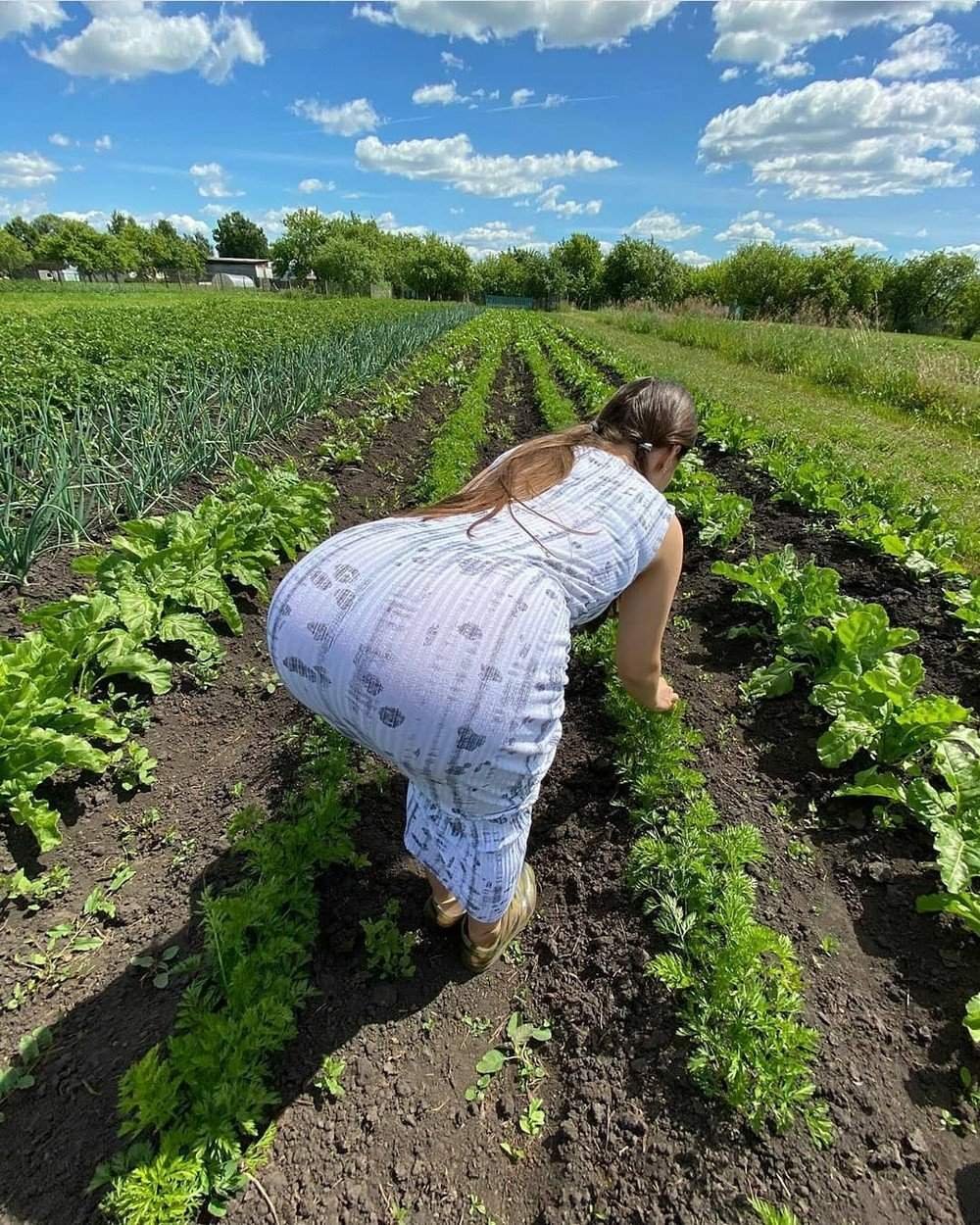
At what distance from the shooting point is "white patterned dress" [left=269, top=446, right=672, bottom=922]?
1.38 meters

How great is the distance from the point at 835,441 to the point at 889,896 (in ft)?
26.9

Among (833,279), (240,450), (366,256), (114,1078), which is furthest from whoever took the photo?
(366,256)

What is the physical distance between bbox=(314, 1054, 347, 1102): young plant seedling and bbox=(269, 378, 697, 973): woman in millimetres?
647

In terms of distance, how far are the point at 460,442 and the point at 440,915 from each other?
640 cm

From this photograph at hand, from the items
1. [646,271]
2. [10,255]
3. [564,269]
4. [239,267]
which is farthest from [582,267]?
[10,255]

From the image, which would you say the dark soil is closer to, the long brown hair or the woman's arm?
the woman's arm

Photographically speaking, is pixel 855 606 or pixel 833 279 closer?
pixel 855 606

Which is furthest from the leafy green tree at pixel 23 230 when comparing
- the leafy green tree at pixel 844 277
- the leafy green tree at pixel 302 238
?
the leafy green tree at pixel 844 277

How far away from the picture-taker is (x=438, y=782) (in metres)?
1.52

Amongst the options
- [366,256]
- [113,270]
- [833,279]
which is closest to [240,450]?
[833,279]

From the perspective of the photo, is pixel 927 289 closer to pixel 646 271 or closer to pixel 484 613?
pixel 646 271

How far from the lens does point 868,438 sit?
9141 millimetres

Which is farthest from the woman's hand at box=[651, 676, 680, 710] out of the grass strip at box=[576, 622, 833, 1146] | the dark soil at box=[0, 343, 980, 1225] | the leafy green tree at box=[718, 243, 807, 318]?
the leafy green tree at box=[718, 243, 807, 318]

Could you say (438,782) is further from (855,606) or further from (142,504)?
(142,504)
